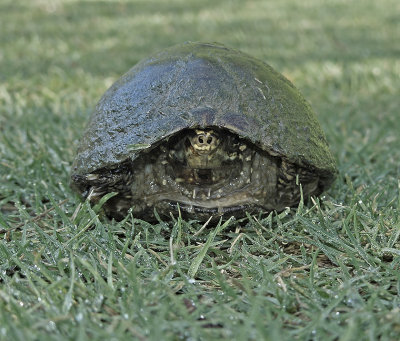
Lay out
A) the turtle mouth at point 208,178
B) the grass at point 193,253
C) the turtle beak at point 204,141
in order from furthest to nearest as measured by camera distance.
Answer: the turtle mouth at point 208,178 → the turtle beak at point 204,141 → the grass at point 193,253

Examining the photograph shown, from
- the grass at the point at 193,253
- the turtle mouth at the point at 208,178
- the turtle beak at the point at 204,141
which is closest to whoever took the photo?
the grass at the point at 193,253

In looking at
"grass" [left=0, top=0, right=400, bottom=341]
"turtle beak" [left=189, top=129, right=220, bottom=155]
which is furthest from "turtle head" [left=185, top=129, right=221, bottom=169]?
"grass" [left=0, top=0, right=400, bottom=341]

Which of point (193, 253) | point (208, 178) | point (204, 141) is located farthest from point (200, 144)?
point (193, 253)

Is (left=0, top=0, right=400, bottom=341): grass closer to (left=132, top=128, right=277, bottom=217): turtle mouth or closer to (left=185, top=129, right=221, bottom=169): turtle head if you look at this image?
(left=132, top=128, right=277, bottom=217): turtle mouth

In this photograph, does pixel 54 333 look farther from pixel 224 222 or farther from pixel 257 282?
pixel 224 222

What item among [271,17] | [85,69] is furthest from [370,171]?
[271,17]

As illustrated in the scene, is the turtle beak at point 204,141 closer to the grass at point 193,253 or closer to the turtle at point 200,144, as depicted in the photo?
the turtle at point 200,144

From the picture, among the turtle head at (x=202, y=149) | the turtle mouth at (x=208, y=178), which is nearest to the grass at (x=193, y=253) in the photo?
the turtle mouth at (x=208, y=178)

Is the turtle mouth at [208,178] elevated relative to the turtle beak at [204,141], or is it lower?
lower
